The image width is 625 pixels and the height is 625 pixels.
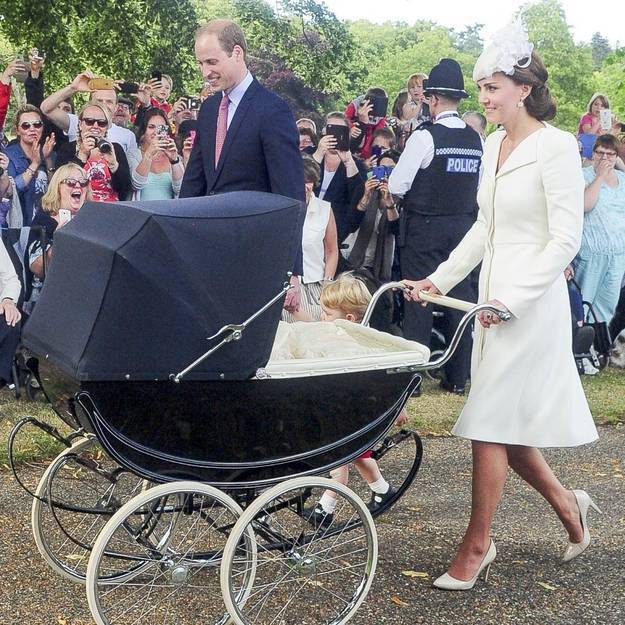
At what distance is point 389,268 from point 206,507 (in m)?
4.94

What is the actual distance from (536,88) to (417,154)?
12.7 ft

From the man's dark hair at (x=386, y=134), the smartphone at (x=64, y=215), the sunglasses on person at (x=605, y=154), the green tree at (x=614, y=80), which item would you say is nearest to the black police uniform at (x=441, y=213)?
the man's dark hair at (x=386, y=134)

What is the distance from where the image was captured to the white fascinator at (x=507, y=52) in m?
4.18

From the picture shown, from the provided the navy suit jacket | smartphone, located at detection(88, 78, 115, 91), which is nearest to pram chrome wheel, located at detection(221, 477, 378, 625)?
the navy suit jacket

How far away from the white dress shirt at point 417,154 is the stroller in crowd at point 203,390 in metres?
4.08

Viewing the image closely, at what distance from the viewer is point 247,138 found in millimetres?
5242

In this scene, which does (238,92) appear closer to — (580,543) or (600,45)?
(580,543)

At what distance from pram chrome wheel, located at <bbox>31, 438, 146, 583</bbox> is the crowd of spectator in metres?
2.30

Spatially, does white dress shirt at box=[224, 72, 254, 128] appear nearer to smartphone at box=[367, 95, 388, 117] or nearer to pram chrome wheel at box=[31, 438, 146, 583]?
pram chrome wheel at box=[31, 438, 146, 583]

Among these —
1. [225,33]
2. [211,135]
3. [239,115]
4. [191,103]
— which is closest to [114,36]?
[191,103]

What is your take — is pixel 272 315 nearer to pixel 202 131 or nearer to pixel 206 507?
pixel 206 507

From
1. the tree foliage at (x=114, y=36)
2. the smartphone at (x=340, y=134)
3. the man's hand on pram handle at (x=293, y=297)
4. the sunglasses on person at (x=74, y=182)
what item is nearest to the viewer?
the man's hand on pram handle at (x=293, y=297)

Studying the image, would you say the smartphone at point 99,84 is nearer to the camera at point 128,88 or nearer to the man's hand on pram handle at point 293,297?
the camera at point 128,88

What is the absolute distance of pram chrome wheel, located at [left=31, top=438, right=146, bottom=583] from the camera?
4.17 metres
